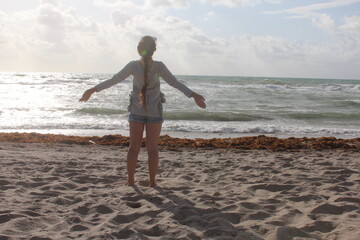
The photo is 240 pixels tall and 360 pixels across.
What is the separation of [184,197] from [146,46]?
68.0 inches

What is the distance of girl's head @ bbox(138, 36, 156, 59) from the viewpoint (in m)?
4.16

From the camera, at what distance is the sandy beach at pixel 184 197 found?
3.25 m

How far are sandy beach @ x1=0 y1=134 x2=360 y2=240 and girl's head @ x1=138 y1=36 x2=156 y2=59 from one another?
5.20 ft

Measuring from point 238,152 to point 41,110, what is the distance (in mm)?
12125

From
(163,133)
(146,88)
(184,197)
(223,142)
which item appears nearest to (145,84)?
(146,88)

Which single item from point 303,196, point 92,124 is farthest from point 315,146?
point 92,124

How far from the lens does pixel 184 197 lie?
4.26 m

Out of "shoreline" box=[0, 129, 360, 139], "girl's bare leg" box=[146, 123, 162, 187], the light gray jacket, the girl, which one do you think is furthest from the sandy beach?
"shoreline" box=[0, 129, 360, 139]

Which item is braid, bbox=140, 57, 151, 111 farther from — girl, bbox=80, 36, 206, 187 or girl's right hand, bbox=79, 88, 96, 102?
girl's right hand, bbox=79, 88, 96, 102

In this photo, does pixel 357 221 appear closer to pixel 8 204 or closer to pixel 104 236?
pixel 104 236

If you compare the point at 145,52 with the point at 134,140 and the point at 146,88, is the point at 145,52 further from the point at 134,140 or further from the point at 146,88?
the point at 134,140

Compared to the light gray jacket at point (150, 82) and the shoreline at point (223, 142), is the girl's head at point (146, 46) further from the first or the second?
the shoreline at point (223, 142)

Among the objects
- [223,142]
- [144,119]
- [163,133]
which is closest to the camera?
[144,119]

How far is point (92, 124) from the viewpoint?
516 inches
